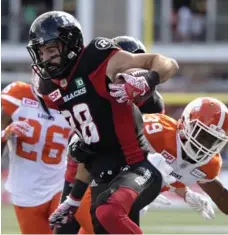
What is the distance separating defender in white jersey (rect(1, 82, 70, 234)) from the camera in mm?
6242

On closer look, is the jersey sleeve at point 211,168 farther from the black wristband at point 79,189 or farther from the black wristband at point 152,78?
the black wristband at point 152,78

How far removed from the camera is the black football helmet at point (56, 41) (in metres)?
4.73

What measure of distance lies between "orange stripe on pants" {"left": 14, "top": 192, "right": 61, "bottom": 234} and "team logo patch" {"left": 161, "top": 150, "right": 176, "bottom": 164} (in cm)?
138

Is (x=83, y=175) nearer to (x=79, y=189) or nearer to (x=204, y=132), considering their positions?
(x=79, y=189)

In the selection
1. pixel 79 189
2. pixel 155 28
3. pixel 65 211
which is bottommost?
pixel 155 28

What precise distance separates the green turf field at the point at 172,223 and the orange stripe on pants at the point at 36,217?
5.71 feet

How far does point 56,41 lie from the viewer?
4.73 metres

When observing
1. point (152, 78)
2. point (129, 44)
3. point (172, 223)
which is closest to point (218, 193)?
point (129, 44)

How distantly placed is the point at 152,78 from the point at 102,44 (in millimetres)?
318

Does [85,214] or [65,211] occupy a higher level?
[65,211]

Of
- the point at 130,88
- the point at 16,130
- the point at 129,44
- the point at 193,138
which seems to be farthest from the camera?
the point at 16,130

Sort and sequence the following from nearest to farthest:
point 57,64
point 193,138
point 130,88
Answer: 1. point 130,88
2. point 57,64
3. point 193,138

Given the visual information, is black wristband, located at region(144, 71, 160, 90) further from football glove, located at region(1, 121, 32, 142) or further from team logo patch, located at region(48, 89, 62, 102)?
football glove, located at region(1, 121, 32, 142)

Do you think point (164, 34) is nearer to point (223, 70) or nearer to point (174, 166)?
point (223, 70)
